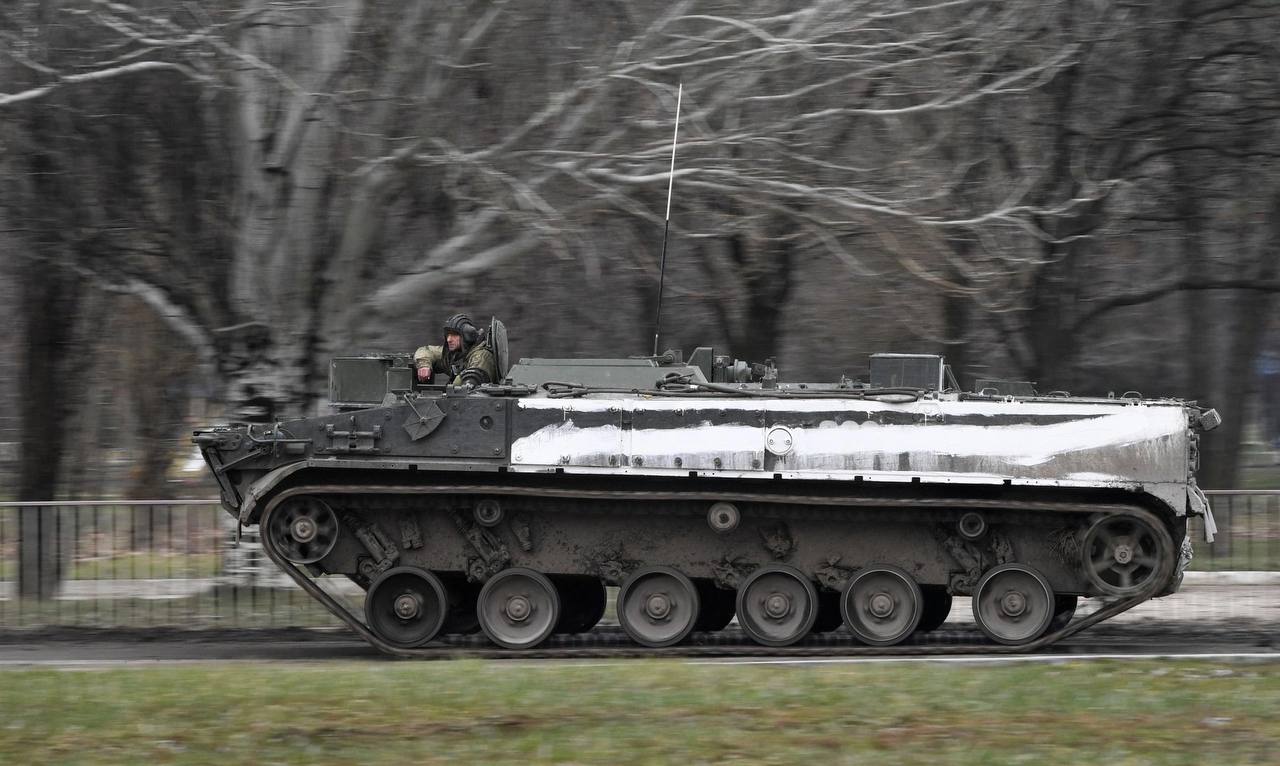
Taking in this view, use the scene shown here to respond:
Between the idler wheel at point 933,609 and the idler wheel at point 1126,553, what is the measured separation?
60.9 inches

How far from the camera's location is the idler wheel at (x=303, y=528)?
12.2 metres

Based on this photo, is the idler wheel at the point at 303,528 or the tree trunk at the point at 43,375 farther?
the tree trunk at the point at 43,375

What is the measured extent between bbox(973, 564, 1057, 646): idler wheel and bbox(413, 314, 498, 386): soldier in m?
4.42

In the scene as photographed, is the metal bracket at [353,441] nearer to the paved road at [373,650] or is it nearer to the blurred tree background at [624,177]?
the paved road at [373,650]

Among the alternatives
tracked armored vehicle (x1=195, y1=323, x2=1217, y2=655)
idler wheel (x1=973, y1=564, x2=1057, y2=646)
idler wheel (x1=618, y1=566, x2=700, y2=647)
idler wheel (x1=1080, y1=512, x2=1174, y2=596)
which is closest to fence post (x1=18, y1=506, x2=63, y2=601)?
tracked armored vehicle (x1=195, y1=323, x2=1217, y2=655)

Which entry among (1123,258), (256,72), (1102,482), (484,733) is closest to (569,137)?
(256,72)

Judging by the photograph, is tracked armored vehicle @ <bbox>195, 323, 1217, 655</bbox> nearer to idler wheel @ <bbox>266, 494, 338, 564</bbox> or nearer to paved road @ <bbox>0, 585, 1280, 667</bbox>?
idler wheel @ <bbox>266, 494, 338, 564</bbox>

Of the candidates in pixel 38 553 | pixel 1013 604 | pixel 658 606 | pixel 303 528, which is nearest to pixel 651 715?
pixel 658 606

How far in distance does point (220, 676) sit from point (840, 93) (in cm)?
913

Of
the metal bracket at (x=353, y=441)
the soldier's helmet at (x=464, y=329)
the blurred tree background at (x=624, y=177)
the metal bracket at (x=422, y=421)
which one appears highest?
the blurred tree background at (x=624, y=177)

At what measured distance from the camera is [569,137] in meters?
14.2

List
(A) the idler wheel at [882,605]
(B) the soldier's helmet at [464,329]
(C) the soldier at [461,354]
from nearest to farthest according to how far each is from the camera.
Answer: (A) the idler wheel at [882,605] → (C) the soldier at [461,354] → (B) the soldier's helmet at [464,329]

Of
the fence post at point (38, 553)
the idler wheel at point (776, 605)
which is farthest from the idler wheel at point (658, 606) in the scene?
the fence post at point (38, 553)

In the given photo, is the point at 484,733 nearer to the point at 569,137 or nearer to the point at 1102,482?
the point at 1102,482
